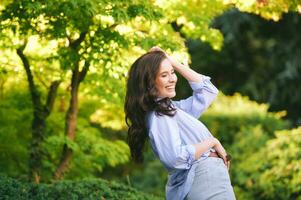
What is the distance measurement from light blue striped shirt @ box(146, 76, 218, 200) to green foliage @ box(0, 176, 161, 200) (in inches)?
78.6

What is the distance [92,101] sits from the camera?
900 cm

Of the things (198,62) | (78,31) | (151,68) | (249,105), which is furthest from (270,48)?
(151,68)

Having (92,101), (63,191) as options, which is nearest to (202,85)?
(63,191)

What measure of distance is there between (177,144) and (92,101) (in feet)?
18.2

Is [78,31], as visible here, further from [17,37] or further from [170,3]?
[170,3]

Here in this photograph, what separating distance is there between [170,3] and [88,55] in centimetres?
140

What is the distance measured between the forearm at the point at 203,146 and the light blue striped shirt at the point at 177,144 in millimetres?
23

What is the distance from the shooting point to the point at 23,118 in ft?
27.2

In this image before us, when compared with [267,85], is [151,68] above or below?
above

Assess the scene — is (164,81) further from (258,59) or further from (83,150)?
(258,59)

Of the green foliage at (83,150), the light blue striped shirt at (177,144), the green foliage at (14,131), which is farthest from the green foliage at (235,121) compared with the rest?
the light blue striped shirt at (177,144)

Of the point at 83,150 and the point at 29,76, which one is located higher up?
the point at 29,76

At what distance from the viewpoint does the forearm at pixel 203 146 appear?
3564 millimetres

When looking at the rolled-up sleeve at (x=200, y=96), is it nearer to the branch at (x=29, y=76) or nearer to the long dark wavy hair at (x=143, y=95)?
the long dark wavy hair at (x=143, y=95)
